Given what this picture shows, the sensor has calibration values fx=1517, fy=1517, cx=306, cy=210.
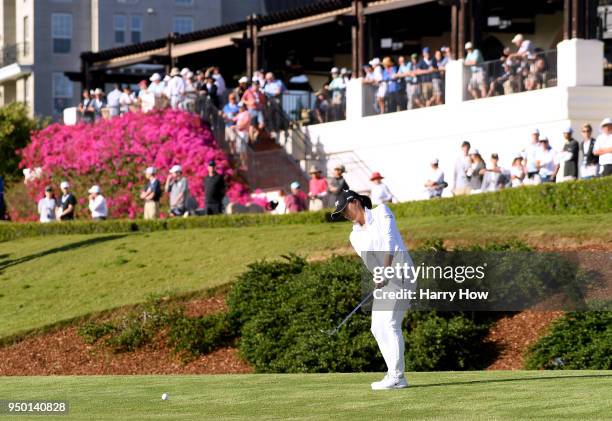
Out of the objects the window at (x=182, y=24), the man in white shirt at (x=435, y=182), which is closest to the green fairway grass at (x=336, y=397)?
the man in white shirt at (x=435, y=182)

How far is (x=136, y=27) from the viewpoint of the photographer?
204 feet

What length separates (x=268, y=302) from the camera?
2114 cm

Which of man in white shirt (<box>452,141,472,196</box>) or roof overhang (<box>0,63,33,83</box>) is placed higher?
roof overhang (<box>0,63,33,83</box>)

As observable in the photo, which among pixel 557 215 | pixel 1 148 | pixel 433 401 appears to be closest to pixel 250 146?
pixel 557 215

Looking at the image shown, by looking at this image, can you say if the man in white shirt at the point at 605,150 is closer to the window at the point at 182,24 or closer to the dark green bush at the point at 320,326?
the dark green bush at the point at 320,326

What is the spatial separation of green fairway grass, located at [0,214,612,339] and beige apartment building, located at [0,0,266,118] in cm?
3319

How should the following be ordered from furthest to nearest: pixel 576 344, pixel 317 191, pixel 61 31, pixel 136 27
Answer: pixel 136 27, pixel 61 31, pixel 317 191, pixel 576 344

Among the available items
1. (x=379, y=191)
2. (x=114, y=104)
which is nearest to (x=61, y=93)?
(x=114, y=104)

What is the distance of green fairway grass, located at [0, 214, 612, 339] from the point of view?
2236 cm

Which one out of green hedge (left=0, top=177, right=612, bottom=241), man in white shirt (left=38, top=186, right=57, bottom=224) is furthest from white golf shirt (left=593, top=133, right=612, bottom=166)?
man in white shirt (left=38, top=186, right=57, bottom=224)

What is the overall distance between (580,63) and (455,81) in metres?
3.50

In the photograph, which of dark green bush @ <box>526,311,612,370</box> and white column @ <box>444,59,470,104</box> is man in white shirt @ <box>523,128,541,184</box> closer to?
white column @ <box>444,59,470,104</box>

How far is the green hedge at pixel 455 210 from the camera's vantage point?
78.1ft

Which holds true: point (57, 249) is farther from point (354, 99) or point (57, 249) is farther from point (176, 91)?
point (176, 91)
